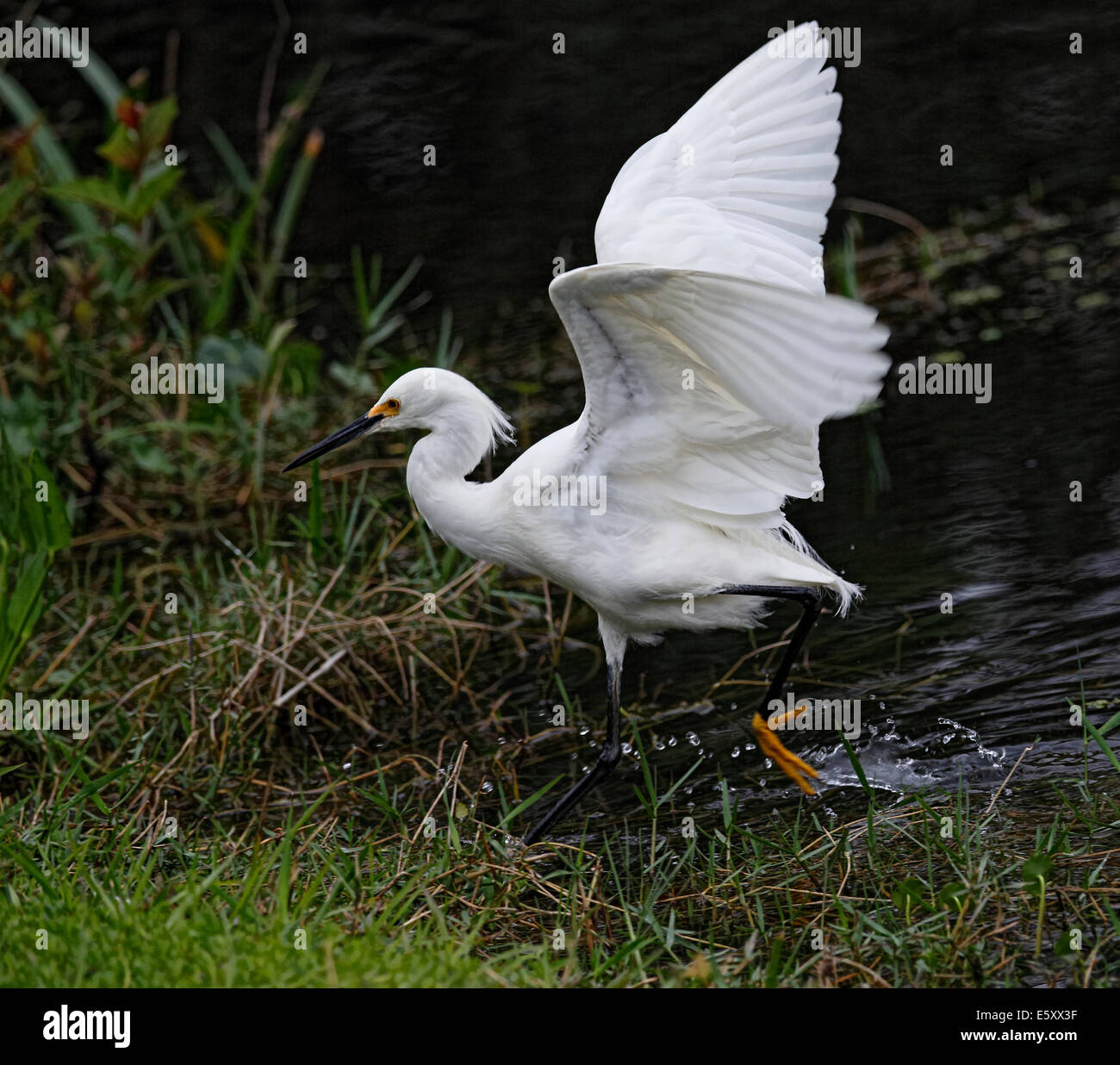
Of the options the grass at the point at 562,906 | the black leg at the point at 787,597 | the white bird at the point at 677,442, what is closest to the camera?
the grass at the point at 562,906

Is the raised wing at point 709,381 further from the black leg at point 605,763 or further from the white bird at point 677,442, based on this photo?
the black leg at point 605,763

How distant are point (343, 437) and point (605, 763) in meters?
1.31

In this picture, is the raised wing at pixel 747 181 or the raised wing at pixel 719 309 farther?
the raised wing at pixel 747 181

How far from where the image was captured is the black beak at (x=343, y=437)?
4.83 metres

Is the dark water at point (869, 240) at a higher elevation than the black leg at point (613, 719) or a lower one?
higher

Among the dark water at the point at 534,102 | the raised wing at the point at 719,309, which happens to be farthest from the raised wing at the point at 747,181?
the dark water at the point at 534,102

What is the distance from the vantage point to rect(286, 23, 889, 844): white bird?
14.2ft

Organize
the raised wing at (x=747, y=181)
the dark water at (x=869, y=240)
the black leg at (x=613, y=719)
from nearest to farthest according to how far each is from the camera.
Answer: the raised wing at (x=747, y=181) → the black leg at (x=613, y=719) → the dark water at (x=869, y=240)

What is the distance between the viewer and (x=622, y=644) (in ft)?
16.3

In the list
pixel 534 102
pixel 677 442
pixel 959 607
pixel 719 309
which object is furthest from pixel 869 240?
pixel 719 309

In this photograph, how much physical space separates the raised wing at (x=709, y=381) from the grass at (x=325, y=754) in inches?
34.2

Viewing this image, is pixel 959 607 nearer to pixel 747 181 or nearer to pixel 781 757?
pixel 781 757

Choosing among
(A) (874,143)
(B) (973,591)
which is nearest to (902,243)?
(A) (874,143)

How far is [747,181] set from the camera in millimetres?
4680
